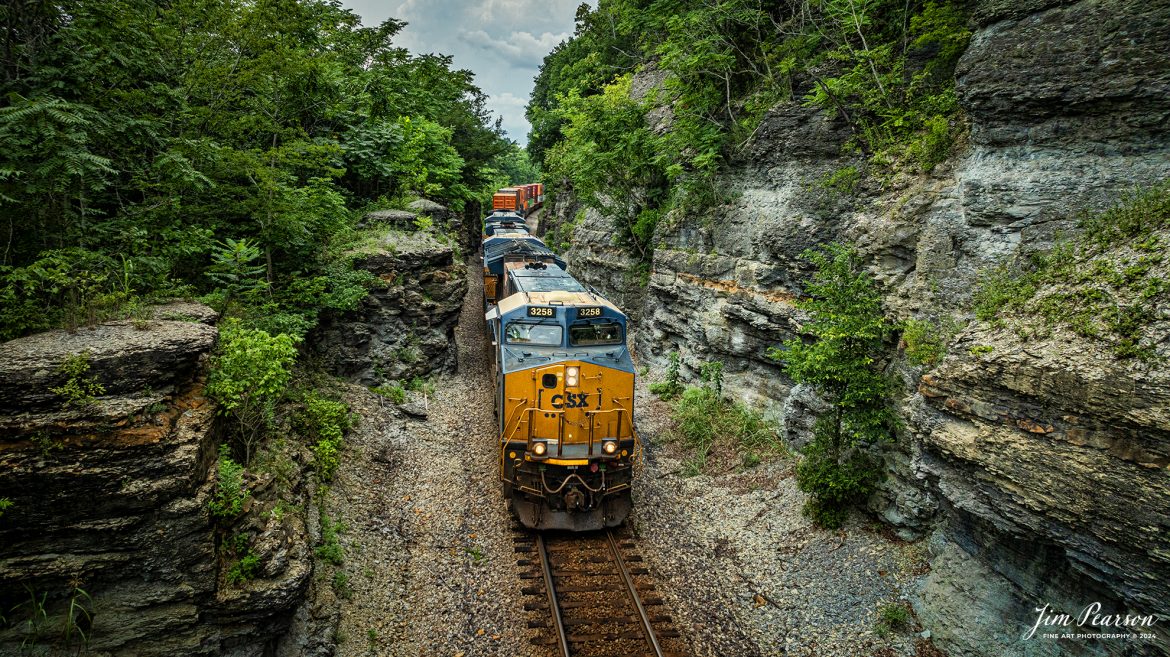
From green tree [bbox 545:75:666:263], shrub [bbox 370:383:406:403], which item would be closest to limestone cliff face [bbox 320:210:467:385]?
shrub [bbox 370:383:406:403]

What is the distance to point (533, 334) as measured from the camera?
1044 cm

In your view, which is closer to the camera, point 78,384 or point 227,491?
point 78,384

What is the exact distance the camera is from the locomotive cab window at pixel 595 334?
34.2 feet

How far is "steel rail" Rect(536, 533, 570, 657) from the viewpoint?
749cm

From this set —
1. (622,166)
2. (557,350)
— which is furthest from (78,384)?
(622,166)

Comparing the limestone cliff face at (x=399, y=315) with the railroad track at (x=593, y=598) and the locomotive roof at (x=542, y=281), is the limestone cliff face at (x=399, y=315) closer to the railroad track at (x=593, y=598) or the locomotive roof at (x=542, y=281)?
the locomotive roof at (x=542, y=281)

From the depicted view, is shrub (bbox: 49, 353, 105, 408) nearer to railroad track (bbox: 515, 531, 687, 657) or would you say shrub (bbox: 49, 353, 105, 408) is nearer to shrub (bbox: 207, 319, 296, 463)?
shrub (bbox: 207, 319, 296, 463)

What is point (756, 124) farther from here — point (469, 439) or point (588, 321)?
point (469, 439)

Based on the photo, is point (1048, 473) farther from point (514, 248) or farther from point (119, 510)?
point (514, 248)

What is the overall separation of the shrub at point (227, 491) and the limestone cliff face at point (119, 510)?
0.19 m

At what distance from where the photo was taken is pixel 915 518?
28.3ft

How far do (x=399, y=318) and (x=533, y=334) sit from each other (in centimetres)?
650

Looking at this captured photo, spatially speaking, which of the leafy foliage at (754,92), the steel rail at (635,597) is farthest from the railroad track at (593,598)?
the leafy foliage at (754,92)

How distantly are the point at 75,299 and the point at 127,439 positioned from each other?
239 centimetres
